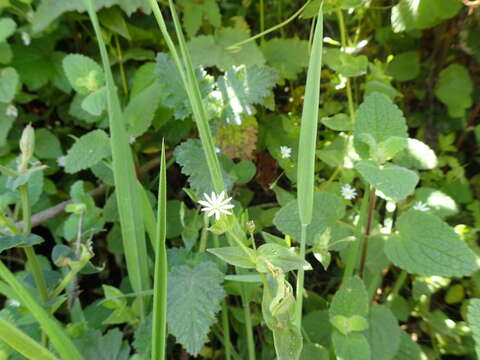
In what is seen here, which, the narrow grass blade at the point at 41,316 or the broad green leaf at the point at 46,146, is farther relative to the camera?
the broad green leaf at the point at 46,146

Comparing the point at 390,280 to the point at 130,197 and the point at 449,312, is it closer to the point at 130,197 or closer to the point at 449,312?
the point at 449,312

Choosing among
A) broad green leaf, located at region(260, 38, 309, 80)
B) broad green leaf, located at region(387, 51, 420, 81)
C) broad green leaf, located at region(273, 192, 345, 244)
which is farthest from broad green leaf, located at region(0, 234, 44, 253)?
broad green leaf, located at region(387, 51, 420, 81)

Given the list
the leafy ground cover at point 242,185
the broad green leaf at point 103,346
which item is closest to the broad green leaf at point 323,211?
the leafy ground cover at point 242,185

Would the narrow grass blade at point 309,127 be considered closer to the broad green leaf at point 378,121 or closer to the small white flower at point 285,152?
the broad green leaf at point 378,121

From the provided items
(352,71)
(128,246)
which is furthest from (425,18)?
(128,246)

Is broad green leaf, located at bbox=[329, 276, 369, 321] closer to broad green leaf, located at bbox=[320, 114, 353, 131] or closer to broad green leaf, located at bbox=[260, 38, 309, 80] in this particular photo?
broad green leaf, located at bbox=[320, 114, 353, 131]

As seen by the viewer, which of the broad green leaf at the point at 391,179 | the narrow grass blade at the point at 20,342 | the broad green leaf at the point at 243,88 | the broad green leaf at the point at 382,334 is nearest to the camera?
the narrow grass blade at the point at 20,342

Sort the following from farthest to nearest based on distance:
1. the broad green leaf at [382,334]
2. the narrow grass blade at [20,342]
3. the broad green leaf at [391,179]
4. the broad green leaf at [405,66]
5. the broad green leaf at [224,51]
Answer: the broad green leaf at [405,66] → the broad green leaf at [224,51] → the broad green leaf at [382,334] → the broad green leaf at [391,179] → the narrow grass blade at [20,342]
